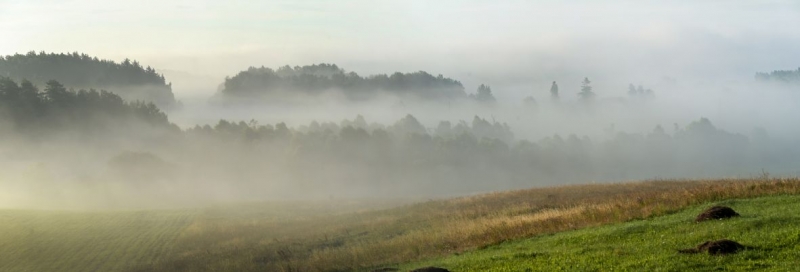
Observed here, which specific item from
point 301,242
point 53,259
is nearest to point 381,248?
point 301,242

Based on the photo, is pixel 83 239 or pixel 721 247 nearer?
pixel 721 247

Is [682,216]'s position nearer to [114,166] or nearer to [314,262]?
[314,262]

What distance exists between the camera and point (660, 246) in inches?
1072

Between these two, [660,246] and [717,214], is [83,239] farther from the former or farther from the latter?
[717,214]

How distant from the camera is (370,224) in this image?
58812 mm

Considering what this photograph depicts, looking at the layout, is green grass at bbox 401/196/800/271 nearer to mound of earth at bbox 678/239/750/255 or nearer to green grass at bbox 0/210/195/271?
mound of earth at bbox 678/239/750/255

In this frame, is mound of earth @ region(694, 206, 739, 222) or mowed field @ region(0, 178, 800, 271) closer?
mound of earth @ region(694, 206, 739, 222)

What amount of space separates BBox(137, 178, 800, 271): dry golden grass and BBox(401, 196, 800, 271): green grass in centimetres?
248

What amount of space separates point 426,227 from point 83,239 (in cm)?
3661

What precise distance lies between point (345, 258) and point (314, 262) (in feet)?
5.98

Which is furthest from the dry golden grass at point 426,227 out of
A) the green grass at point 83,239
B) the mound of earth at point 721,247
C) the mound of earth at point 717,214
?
the mound of earth at point 721,247

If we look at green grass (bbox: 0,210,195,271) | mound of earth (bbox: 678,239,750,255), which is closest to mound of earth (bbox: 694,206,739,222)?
mound of earth (bbox: 678,239,750,255)

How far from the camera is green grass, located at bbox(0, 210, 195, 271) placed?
55.6 metres

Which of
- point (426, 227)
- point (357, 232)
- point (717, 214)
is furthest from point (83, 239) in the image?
point (717, 214)
